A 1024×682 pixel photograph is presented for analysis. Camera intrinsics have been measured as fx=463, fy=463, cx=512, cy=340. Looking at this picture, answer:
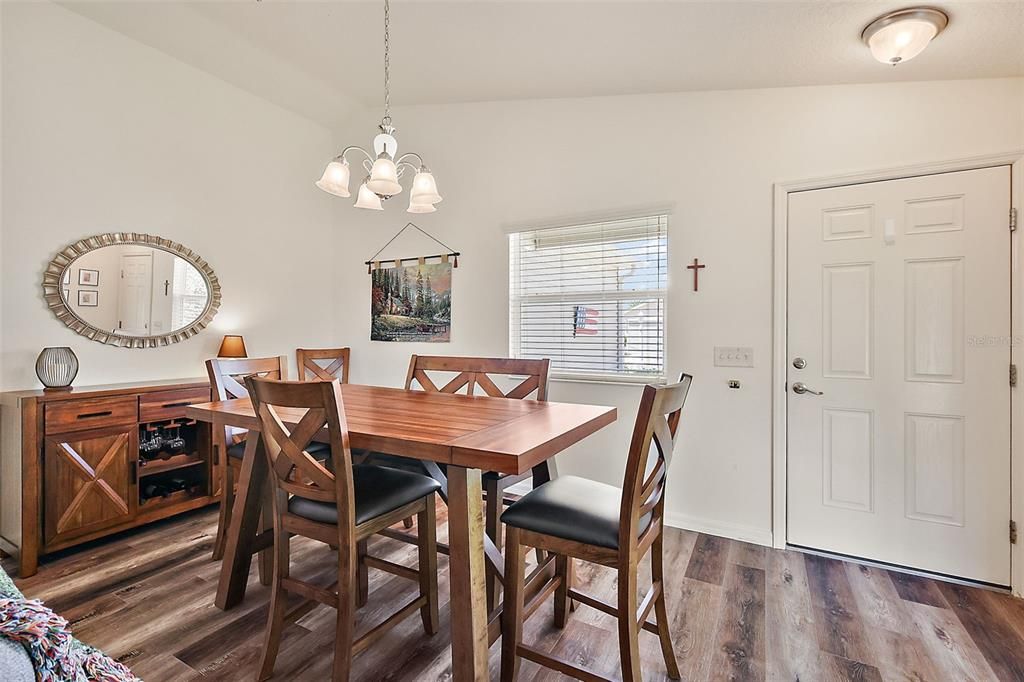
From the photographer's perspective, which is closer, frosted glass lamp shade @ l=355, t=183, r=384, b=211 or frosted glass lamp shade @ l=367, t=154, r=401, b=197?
frosted glass lamp shade @ l=367, t=154, r=401, b=197

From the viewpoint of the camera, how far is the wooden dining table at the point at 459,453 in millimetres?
1340

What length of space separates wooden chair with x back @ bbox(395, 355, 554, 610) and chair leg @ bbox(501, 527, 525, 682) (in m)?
0.31

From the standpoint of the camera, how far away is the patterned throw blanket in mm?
596

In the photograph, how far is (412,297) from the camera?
3.86 meters

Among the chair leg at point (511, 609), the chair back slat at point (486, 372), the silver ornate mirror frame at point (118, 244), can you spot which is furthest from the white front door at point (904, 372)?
the silver ornate mirror frame at point (118, 244)

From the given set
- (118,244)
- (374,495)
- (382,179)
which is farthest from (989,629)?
(118,244)

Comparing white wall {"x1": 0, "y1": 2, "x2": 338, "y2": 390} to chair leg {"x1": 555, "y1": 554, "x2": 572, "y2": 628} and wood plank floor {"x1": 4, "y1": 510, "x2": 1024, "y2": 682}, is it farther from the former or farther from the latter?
chair leg {"x1": 555, "y1": 554, "x2": 572, "y2": 628}

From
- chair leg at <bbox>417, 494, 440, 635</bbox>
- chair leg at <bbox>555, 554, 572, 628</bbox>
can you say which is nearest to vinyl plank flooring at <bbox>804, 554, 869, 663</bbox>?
chair leg at <bbox>555, 554, 572, 628</bbox>

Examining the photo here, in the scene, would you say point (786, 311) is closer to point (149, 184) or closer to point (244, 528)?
point (244, 528)

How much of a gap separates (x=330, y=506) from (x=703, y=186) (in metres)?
2.57

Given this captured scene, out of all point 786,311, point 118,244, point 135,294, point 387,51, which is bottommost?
point 786,311

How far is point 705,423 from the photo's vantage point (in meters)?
2.75

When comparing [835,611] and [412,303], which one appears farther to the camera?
[412,303]

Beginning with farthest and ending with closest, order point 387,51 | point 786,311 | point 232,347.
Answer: point 232,347 < point 387,51 < point 786,311
